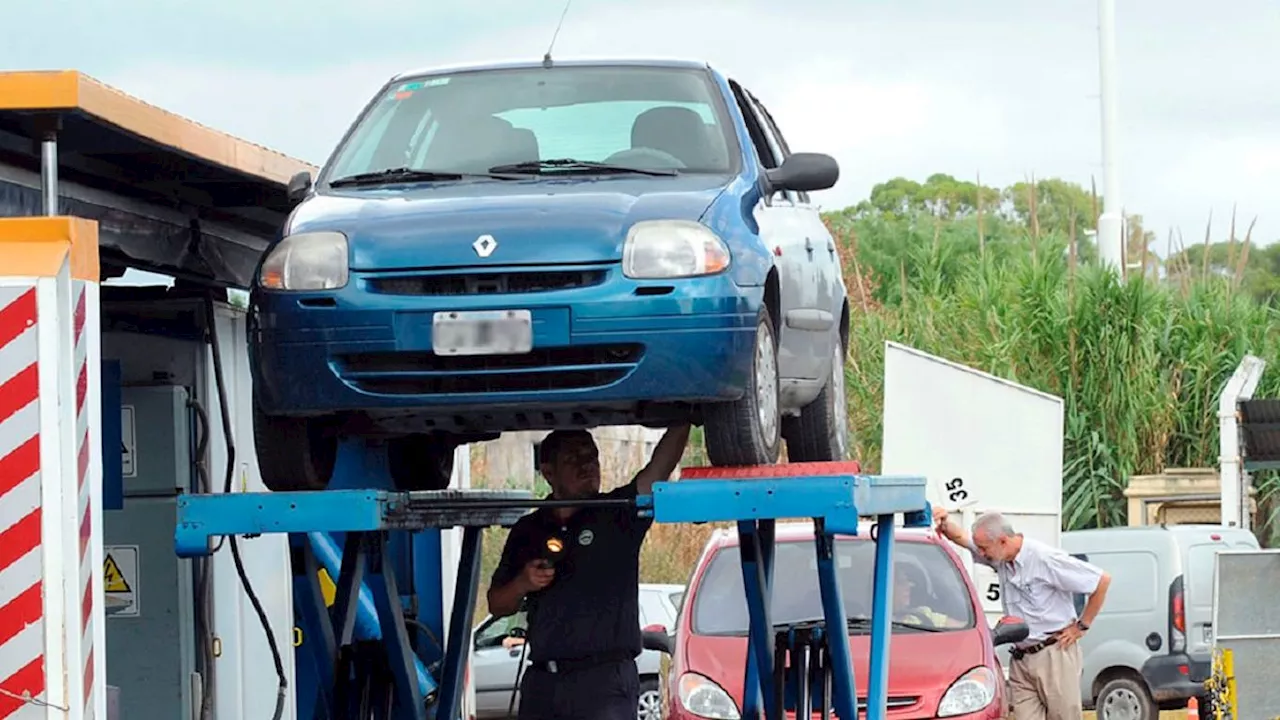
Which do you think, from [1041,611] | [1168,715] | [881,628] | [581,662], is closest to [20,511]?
[881,628]

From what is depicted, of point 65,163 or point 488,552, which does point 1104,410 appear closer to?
point 488,552

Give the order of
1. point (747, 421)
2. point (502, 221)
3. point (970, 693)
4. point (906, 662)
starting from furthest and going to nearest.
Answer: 1. point (906, 662)
2. point (970, 693)
3. point (747, 421)
4. point (502, 221)

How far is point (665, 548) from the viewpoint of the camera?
24.0m

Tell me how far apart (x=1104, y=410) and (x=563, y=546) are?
18.3m

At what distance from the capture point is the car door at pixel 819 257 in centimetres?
790

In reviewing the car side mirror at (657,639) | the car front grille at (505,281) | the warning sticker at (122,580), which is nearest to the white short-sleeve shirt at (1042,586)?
the car side mirror at (657,639)

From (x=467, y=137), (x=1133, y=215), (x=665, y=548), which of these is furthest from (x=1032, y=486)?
(x=1133, y=215)

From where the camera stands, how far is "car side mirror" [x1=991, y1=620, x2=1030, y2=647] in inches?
443

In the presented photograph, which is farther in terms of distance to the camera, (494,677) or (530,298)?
(494,677)

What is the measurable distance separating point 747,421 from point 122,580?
116 inches

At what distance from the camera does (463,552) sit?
8438mm

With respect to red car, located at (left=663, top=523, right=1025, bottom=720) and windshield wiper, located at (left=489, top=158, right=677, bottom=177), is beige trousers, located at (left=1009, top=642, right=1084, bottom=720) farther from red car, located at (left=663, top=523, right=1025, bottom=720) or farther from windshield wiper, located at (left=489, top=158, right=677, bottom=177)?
windshield wiper, located at (left=489, top=158, right=677, bottom=177)

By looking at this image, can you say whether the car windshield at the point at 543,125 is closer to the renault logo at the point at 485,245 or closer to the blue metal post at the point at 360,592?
the renault logo at the point at 485,245

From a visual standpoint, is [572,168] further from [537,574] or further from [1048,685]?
[1048,685]
